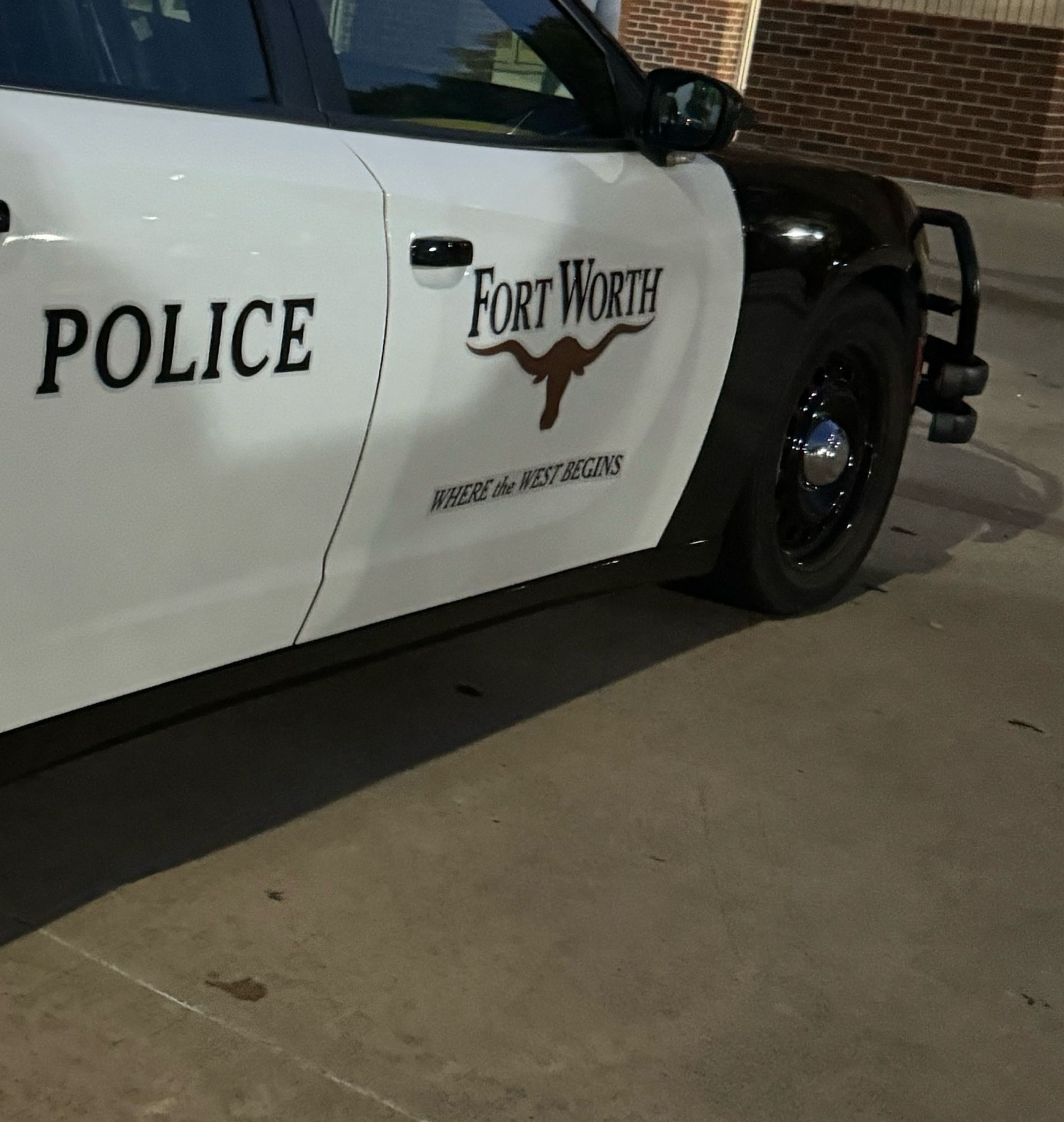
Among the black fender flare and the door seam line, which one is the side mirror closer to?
the black fender flare

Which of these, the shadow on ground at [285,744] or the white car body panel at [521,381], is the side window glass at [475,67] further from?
the shadow on ground at [285,744]

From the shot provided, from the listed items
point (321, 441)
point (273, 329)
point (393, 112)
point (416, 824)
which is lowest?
point (416, 824)

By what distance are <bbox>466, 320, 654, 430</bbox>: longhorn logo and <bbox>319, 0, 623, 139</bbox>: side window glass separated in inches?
16.5

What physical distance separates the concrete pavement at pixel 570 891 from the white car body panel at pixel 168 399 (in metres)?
0.49

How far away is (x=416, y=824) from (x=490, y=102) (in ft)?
4.62

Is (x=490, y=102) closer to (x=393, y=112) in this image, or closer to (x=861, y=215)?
(x=393, y=112)

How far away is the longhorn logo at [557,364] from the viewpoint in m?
3.31

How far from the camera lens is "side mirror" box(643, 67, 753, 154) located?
142 inches

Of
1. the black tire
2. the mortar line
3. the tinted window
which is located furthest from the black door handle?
the black tire

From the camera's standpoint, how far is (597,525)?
3.76m

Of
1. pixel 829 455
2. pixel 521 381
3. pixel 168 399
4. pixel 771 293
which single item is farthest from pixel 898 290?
pixel 168 399

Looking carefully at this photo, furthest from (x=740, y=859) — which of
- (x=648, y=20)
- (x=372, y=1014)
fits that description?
(x=648, y=20)

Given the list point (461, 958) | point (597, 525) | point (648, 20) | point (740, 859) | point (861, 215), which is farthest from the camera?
point (648, 20)

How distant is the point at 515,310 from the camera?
10.6 ft
